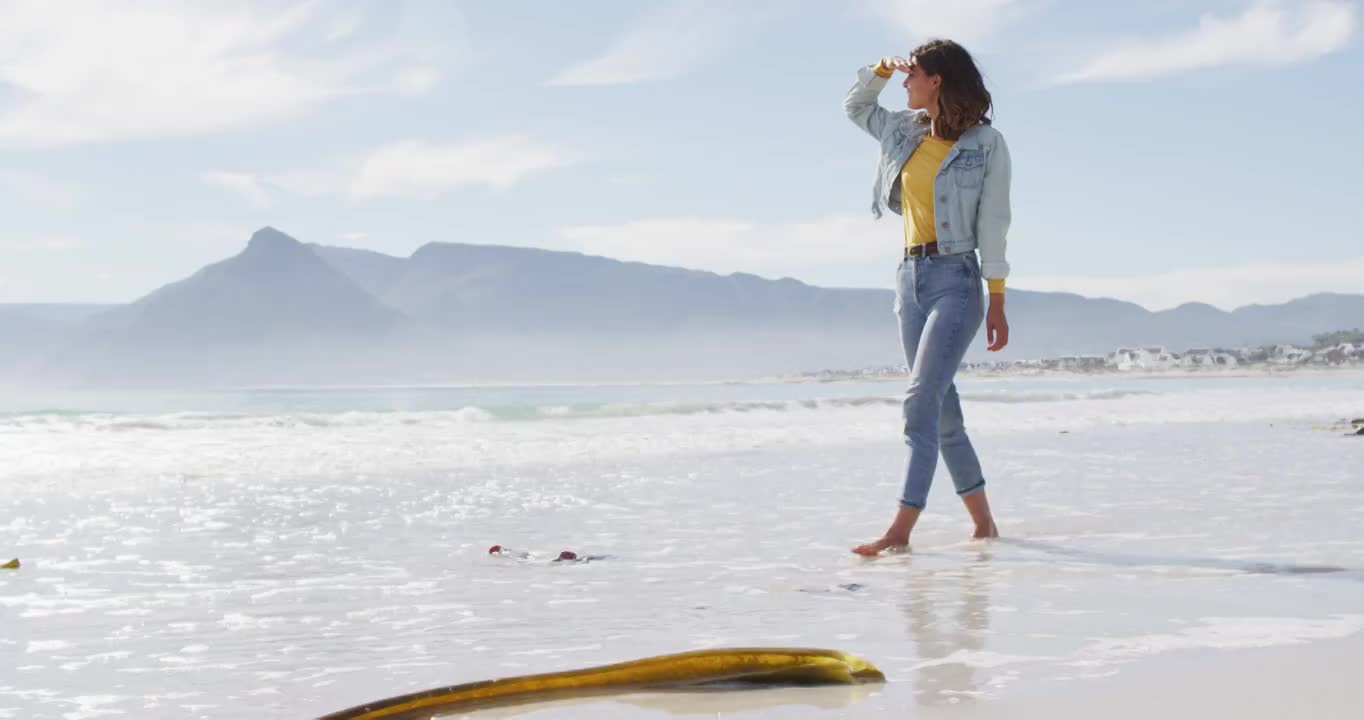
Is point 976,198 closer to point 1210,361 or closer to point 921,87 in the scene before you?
point 921,87

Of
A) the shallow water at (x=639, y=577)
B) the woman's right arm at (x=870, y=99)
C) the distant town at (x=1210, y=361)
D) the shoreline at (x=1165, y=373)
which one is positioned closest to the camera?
the shallow water at (x=639, y=577)

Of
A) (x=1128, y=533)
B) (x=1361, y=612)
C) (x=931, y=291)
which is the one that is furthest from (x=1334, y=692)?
(x=1128, y=533)

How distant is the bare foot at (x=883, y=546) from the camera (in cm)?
436

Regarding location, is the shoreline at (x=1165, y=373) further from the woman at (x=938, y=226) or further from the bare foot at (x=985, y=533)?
the woman at (x=938, y=226)

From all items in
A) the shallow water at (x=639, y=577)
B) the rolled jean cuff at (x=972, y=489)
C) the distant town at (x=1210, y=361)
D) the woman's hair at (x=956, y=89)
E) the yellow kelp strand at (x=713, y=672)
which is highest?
the woman's hair at (x=956, y=89)

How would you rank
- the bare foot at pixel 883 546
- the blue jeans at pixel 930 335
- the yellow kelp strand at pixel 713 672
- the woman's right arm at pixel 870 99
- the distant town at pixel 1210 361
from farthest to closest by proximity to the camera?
the distant town at pixel 1210 361 < the woman's right arm at pixel 870 99 < the blue jeans at pixel 930 335 < the bare foot at pixel 883 546 < the yellow kelp strand at pixel 713 672

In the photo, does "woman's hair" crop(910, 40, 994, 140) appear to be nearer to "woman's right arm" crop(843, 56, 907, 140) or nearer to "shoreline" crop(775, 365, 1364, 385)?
"woman's right arm" crop(843, 56, 907, 140)

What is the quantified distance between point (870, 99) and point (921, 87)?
11.8 inches

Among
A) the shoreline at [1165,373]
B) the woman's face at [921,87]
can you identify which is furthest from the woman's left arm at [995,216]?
the shoreline at [1165,373]

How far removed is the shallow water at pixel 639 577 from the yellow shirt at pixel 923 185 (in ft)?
3.98

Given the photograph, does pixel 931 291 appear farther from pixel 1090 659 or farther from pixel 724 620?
pixel 1090 659

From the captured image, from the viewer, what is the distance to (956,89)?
445 cm

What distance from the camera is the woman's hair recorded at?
14.6 ft

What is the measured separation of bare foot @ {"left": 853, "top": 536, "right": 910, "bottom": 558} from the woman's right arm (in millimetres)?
1609
